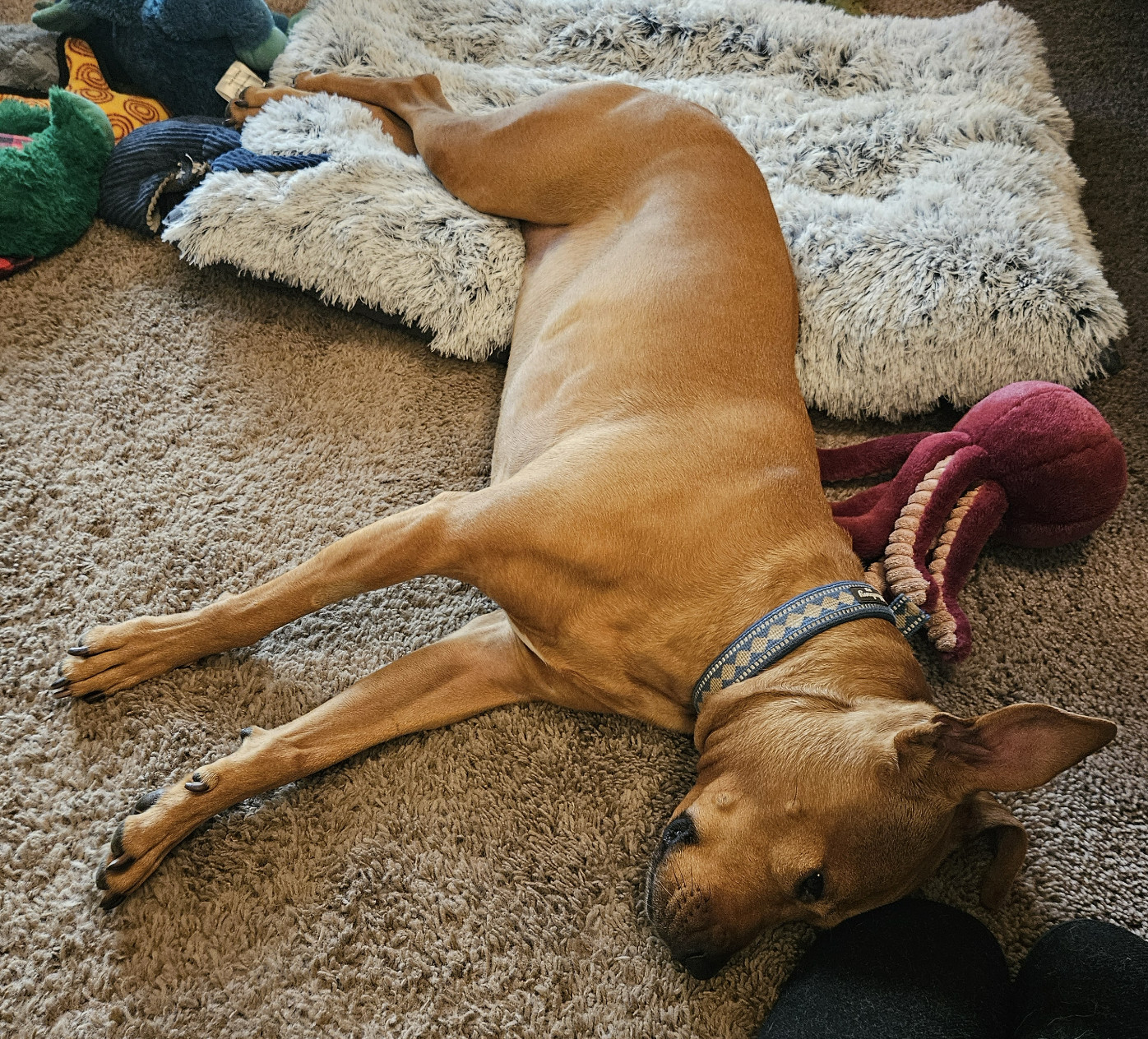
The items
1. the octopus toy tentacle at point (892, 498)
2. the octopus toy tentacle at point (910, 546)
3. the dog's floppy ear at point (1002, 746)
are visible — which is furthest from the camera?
the octopus toy tentacle at point (892, 498)

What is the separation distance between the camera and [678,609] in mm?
1518

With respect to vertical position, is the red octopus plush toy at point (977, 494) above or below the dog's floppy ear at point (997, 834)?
above

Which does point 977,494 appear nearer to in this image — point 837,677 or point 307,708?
point 837,677

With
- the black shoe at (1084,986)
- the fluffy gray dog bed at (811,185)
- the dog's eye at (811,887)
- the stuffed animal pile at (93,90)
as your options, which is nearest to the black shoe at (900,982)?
the black shoe at (1084,986)

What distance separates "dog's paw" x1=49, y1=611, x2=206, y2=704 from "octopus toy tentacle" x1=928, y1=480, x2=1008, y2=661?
4.88ft

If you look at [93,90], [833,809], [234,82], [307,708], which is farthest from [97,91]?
[833,809]

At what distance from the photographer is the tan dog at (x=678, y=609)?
50.8 inches

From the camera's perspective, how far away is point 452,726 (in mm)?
1721

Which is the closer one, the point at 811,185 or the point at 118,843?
the point at 118,843

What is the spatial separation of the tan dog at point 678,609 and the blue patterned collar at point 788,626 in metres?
0.03

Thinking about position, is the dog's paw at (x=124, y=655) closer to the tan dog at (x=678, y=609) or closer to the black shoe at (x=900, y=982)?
the tan dog at (x=678, y=609)

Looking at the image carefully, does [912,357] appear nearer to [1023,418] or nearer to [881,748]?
[1023,418]

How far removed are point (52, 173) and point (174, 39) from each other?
0.60 metres

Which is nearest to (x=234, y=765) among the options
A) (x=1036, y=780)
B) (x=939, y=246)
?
(x=1036, y=780)
